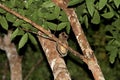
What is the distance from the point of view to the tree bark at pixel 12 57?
2816 mm

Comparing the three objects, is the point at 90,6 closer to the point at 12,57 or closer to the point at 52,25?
the point at 52,25

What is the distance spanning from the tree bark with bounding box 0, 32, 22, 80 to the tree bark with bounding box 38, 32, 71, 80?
1085 millimetres

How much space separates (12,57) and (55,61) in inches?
49.6

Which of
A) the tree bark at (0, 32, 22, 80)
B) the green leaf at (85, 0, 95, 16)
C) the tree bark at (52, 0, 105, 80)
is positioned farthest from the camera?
the tree bark at (0, 32, 22, 80)

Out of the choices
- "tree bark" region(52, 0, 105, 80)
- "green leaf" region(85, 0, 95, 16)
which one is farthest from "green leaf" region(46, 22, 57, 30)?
"green leaf" region(85, 0, 95, 16)

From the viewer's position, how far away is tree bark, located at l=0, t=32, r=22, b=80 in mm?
2816

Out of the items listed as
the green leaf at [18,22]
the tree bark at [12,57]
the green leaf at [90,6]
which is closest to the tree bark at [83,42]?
the green leaf at [90,6]

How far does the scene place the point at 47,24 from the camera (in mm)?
1703

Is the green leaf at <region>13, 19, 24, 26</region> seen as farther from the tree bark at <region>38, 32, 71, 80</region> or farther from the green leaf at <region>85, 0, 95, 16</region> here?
the green leaf at <region>85, 0, 95, 16</region>

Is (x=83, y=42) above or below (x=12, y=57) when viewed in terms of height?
above

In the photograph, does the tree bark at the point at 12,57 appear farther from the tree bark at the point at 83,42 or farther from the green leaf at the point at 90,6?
the green leaf at the point at 90,6

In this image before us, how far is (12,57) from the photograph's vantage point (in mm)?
2852

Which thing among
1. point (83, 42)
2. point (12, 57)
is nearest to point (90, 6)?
point (83, 42)

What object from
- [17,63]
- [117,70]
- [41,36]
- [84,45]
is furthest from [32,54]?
[84,45]
